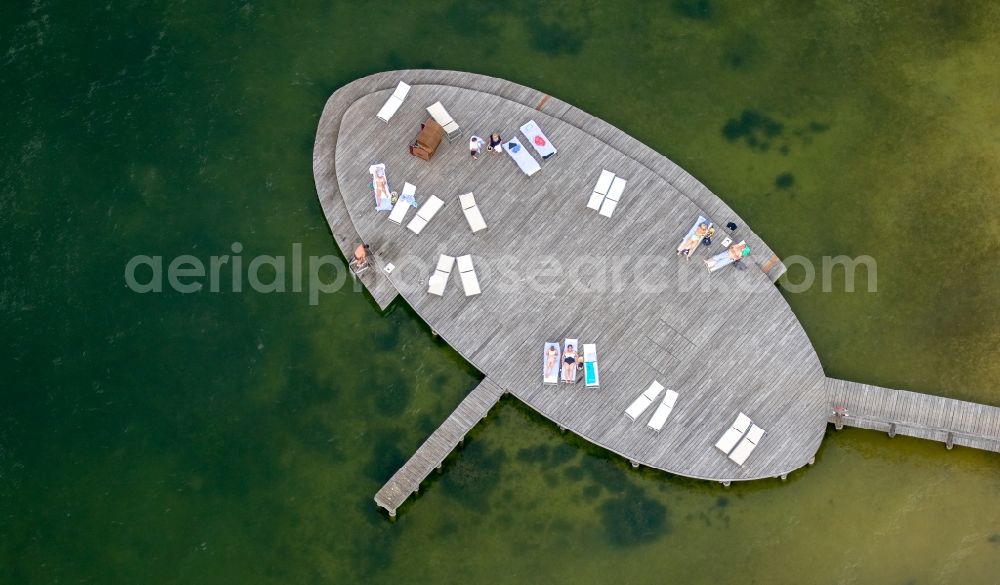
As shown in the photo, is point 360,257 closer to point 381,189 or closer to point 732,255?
point 381,189

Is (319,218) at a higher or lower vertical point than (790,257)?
higher

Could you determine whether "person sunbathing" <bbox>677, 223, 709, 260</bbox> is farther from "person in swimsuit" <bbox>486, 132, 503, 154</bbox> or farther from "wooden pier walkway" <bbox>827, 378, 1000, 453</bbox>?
"person in swimsuit" <bbox>486, 132, 503, 154</bbox>

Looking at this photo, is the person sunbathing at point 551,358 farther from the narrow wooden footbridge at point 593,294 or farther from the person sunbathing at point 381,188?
the person sunbathing at point 381,188

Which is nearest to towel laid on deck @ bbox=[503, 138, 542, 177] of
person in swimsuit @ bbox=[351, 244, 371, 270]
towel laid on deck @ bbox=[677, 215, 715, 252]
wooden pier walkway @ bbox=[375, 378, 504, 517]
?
towel laid on deck @ bbox=[677, 215, 715, 252]

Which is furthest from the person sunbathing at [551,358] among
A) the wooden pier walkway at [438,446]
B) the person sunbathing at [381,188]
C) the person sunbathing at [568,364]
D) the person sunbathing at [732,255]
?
the person sunbathing at [381,188]

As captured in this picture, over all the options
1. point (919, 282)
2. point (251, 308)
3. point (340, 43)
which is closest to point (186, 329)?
point (251, 308)

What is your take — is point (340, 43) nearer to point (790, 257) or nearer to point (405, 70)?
point (405, 70)
